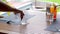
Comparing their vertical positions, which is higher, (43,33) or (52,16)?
(52,16)

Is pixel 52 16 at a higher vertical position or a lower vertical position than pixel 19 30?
higher

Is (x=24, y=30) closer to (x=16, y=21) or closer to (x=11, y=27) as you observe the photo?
(x=11, y=27)

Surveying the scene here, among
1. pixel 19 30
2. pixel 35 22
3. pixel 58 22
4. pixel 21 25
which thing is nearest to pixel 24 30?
pixel 19 30

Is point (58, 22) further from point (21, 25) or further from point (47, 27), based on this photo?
point (21, 25)

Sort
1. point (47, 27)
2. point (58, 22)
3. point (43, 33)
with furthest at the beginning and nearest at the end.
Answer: point (58, 22) < point (47, 27) < point (43, 33)

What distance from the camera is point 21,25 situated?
5.58 feet

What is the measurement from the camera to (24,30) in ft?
5.06

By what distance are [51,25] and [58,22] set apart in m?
0.13

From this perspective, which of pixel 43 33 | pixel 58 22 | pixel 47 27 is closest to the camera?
pixel 43 33

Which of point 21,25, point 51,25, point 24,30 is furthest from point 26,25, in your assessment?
point 51,25

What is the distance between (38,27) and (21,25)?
0.65 ft

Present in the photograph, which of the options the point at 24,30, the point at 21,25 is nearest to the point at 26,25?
the point at 21,25

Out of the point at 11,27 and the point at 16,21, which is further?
the point at 16,21

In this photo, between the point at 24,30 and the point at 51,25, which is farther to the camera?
the point at 51,25
